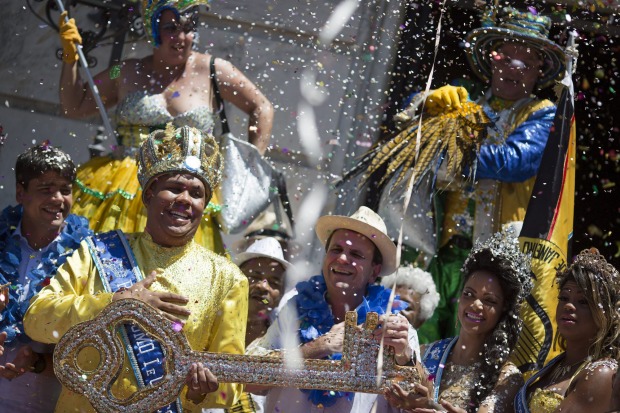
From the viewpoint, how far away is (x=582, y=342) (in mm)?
4805

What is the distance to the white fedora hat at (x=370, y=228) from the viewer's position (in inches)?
207

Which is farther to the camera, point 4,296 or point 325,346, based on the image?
point 325,346

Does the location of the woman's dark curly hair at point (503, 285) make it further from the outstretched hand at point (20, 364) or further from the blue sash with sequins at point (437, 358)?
the outstretched hand at point (20, 364)

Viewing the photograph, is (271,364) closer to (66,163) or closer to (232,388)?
(232,388)

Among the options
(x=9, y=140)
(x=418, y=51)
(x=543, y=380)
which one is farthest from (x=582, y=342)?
(x=9, y=140)

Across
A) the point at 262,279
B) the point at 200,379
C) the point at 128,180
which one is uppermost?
the point at 128,180

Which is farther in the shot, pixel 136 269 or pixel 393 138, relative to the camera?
pixel 393 138

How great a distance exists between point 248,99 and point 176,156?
1.83 m

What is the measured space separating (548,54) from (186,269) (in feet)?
8.55

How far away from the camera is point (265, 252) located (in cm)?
607

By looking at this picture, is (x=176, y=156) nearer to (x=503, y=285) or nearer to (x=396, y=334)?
(x=396, y=334)

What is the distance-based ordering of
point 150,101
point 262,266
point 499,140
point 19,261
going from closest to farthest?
1. point 19,261
2. point 262,266
3. point 150,101
4. point 499,140

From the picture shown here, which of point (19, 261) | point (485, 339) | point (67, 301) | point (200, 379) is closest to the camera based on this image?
point (200, 379)

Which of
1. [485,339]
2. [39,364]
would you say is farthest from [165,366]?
[485,339]
